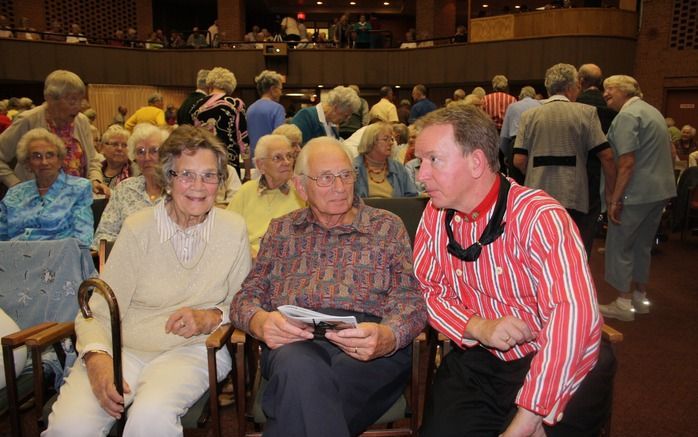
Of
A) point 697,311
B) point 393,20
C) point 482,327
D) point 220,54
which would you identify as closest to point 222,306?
point 482,327

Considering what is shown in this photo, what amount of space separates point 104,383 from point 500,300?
1359 millimetres

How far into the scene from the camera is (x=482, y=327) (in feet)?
5.93

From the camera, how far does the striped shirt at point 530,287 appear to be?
154 cm

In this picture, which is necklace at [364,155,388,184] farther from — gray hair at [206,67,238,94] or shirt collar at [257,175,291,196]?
gray hair at [206,67,238,94]

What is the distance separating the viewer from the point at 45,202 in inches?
116

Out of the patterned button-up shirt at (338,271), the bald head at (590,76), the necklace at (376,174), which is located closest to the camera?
the patterned button-up shirt at (338,271)

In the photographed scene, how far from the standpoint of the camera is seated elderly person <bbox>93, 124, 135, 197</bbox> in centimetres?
381

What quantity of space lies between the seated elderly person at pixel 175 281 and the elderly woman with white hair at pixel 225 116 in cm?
258

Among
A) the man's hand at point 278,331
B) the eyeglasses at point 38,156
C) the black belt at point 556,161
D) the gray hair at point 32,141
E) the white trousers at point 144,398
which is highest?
the gray hair at point 32,141

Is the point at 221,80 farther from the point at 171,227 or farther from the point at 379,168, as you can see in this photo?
the point at 171,227

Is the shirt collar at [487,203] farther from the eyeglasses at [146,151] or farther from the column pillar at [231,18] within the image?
the column pillar at [231,18]

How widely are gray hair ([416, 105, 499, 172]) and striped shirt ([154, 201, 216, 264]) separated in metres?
1.05

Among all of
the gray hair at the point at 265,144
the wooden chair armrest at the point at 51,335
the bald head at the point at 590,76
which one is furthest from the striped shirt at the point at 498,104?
the wooden chair armrest at the point at 51,335

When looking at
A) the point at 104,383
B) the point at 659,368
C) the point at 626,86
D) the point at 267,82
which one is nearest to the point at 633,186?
the point at 626,86
